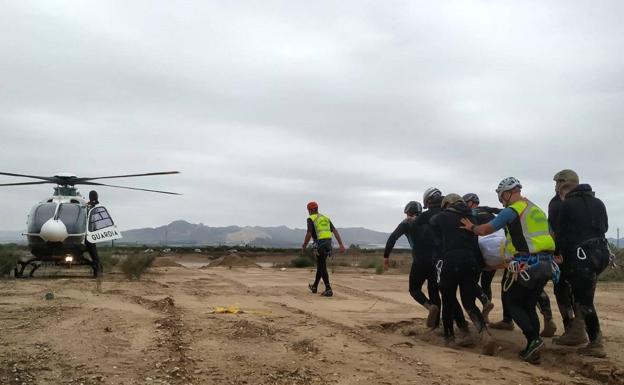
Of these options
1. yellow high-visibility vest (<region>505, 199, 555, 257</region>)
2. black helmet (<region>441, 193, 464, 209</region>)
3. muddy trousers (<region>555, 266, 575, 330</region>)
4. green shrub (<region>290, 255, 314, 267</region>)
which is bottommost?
green shrub (<region>290, 255, 314, 267</region>)

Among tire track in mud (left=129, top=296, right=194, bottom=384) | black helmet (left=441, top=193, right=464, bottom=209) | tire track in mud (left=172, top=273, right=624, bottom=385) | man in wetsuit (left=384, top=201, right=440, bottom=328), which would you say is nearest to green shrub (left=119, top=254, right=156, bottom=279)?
tire track in mud (left=129, top=296, right=194, bottom=384)

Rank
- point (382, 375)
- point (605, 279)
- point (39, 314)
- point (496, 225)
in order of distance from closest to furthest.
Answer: point (382, 375) < point (496, 225) < point (39, 314) < point (605, 279)

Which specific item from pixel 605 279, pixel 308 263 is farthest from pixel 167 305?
pixel 308 263

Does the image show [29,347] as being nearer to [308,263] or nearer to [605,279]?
[605,279]

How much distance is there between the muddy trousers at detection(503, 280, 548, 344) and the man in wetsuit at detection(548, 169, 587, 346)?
826 mm

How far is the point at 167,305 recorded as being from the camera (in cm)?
882

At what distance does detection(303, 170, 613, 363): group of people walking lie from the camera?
5887mm

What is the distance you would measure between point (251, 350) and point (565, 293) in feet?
13.9

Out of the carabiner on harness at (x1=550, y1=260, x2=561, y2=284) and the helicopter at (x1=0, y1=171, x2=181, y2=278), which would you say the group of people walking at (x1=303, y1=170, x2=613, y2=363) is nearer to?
the carabiner on harness at (x1=550, y1=260, x2=561, y2=284)

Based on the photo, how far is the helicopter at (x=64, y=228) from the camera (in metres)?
17.0

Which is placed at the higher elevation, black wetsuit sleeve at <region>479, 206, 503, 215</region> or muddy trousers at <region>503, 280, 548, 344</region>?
black wetsuit sleeve at <region>479, 206, 503, 215</region>

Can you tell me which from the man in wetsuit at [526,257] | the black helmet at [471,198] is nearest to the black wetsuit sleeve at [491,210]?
the black helmet at [471,198]

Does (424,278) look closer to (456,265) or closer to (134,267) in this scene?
(456,265)

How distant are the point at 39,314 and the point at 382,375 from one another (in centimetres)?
520
